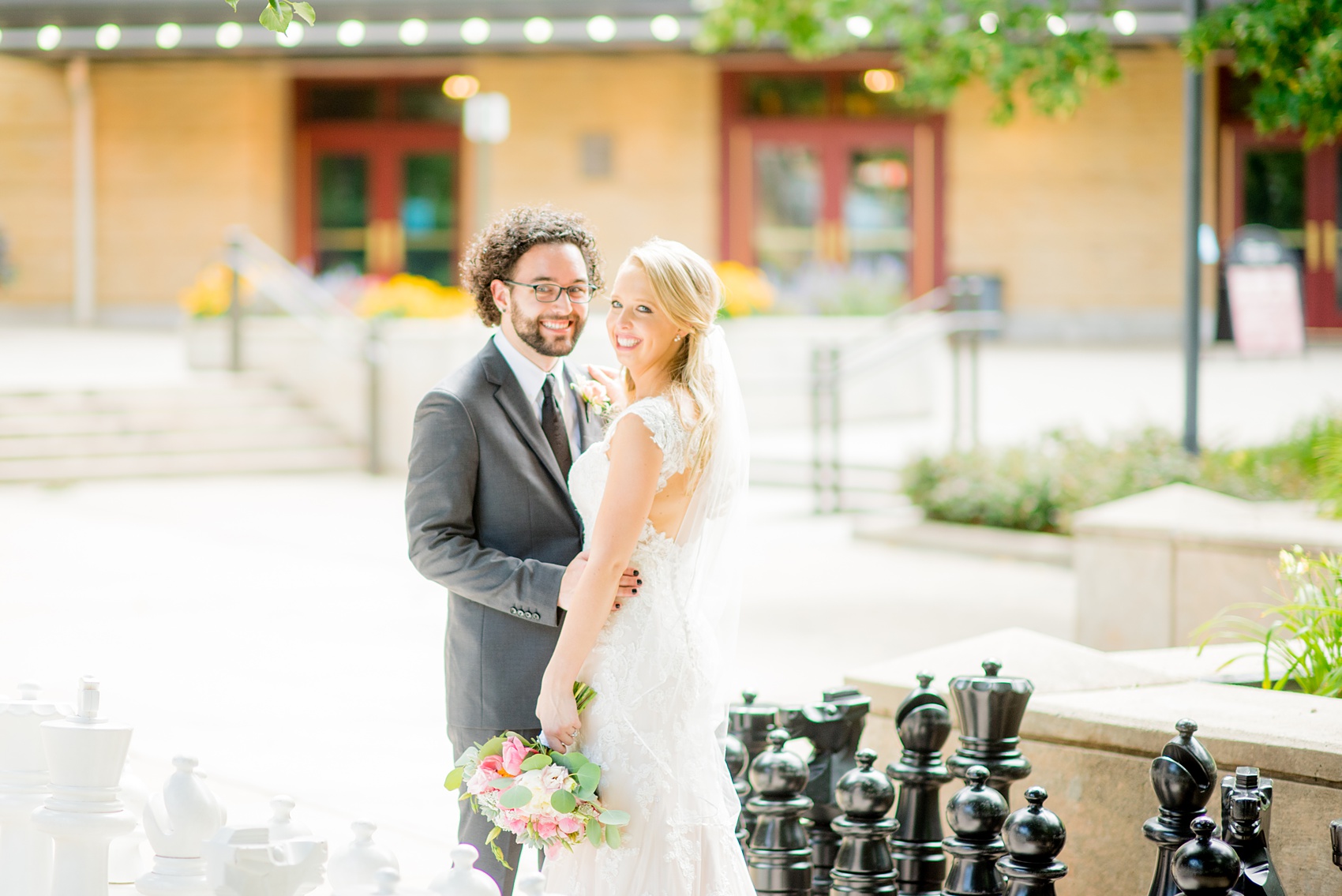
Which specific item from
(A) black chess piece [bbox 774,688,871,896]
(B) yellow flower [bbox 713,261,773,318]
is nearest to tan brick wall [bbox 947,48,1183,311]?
(B) yellow flower [bbox 713,261,773,318]

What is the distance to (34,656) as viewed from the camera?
7.15m

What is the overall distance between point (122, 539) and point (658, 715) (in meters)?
8.48

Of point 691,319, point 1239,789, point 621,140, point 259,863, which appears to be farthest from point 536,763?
point 621,140

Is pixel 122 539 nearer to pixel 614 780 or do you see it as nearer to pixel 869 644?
pixel 869 644

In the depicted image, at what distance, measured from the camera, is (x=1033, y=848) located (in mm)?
3125

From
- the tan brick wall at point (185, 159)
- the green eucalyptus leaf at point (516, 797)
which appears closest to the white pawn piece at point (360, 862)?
the green eucalyptus leaf at point (516, 797)

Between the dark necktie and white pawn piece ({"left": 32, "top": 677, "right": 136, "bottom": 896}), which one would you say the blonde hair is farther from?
white pawn piece ({"left": 32, "top": 677, "right": 136, "bottom": 896})

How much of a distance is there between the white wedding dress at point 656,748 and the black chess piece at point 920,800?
23.8 inches

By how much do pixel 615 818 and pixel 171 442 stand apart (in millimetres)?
12624

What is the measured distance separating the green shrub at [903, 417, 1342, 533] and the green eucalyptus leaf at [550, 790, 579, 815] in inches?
283

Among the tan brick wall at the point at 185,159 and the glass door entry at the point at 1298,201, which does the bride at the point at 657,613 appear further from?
the tan brick wall at the point at 185,159

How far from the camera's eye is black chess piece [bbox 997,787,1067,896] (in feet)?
10.2

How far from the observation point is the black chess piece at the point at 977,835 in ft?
11.1

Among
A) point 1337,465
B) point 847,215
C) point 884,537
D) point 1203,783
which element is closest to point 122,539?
point 884,537
